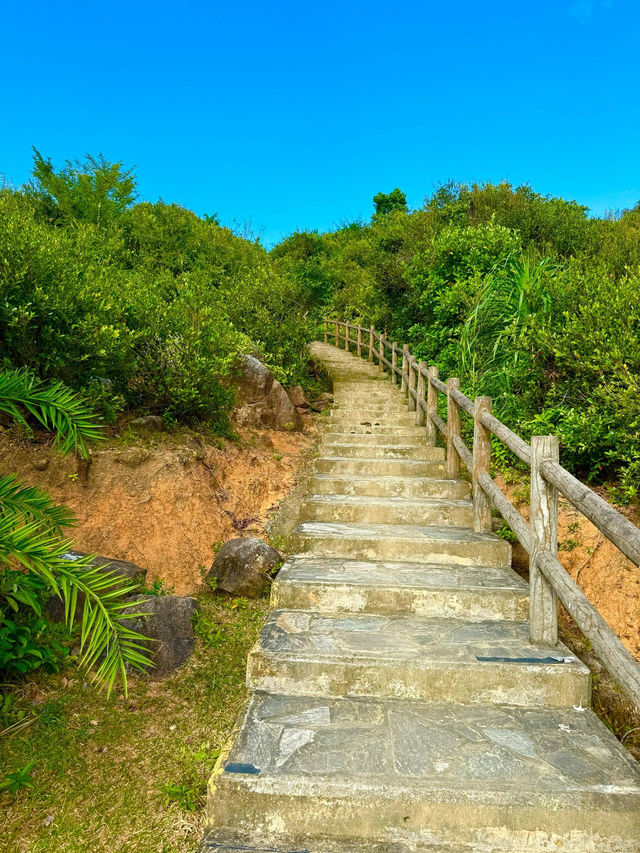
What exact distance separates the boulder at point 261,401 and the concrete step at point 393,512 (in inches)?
83.3

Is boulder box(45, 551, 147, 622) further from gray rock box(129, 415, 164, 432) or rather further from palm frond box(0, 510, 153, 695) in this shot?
gray rock box(129, 415, 164, 432)

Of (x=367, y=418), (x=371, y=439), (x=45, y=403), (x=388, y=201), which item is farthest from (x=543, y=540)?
(x=388, y=201)

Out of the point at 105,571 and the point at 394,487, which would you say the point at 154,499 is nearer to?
the point at 105,571

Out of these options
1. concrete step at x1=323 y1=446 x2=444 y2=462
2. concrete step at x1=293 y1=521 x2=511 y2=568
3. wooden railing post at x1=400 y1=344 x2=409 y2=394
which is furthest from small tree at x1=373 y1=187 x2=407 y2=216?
concrete step at x1=293 y1=521 x2=511 y2=568

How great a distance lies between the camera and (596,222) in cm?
1385

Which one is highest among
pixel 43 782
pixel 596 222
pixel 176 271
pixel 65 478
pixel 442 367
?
pixel 596 222

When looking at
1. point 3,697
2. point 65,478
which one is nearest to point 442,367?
point 65,478

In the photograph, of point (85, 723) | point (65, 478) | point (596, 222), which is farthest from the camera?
point (596, 222)

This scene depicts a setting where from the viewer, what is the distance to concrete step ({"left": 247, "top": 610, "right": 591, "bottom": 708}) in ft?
8.96

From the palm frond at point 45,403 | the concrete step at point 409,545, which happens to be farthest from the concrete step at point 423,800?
the concrete step at point 409,545

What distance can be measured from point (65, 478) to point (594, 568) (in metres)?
4.58

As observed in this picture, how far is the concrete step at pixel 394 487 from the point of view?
528cm

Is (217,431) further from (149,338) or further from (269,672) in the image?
(269,672)

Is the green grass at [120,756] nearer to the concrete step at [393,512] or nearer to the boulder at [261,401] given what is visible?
the concrete step at [393,512]
